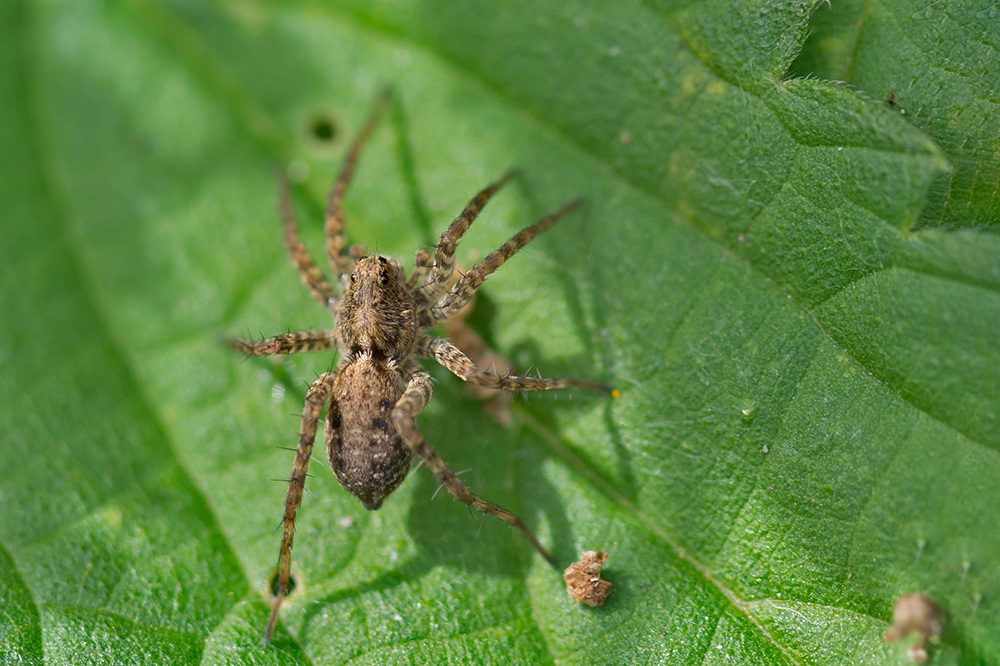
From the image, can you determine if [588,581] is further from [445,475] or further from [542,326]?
[542,326]

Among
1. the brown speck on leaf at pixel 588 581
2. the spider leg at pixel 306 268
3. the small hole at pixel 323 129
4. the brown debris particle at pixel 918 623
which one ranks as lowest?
the brown debris particle at pixel 918 623

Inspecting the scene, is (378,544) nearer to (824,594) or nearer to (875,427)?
(824,594)

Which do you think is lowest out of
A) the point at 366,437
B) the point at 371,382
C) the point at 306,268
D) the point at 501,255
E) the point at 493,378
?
the point at 493,378

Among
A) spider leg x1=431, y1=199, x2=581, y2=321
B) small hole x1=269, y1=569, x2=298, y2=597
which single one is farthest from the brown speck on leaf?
spider leg x1=431, y1=199, x2=581, y2=321

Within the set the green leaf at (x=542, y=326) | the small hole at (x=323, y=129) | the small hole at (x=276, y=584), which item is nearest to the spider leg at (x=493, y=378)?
the green leaf at (x=542, y=326)

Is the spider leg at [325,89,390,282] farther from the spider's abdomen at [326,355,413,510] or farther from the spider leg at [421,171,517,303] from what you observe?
the spider's abdomen at [326,355,413,510]

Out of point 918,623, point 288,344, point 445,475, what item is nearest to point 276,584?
point 445,475

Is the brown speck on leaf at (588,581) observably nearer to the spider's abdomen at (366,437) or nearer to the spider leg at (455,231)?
the spider's abdomen at (366,437)

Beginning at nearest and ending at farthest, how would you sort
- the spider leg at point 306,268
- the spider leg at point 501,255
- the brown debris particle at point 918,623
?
the brown debris particle at point 918,623 → the spider leg at point 501,255 → the spider leg at point 306,268
